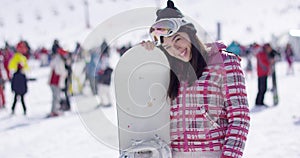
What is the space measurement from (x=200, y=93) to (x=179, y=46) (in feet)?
0.73

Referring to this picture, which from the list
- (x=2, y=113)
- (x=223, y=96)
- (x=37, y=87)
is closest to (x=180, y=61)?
(x=223, y=96)

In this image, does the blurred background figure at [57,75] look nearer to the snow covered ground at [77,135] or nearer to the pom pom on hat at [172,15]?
the snow covered ground at [77,135]

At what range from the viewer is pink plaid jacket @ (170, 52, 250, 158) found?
5.82 ft

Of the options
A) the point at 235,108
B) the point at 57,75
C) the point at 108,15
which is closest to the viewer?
the point at 235,108

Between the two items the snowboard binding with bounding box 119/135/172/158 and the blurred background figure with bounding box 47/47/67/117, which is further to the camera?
the blurred background figure with bounding box 47/47/67/117

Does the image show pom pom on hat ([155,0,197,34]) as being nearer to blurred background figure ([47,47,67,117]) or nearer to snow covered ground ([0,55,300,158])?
snow covered ground ([0,55,300,158])

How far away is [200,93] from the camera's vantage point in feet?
5.97

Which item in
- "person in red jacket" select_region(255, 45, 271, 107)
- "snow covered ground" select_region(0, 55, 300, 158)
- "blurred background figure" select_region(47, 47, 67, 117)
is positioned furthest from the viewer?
"person in red jacket" select_region(255, 45, 271, 107)

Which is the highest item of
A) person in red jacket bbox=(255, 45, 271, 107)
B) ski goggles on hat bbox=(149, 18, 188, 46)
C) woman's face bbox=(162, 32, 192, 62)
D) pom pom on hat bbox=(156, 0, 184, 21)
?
pom pom on hat bbox=(156, 0, 184, 21)

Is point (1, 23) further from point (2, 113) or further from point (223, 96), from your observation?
point (223, 96)

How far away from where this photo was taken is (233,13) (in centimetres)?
6259

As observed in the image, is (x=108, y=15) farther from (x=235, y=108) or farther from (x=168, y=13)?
(x=235, y=108)

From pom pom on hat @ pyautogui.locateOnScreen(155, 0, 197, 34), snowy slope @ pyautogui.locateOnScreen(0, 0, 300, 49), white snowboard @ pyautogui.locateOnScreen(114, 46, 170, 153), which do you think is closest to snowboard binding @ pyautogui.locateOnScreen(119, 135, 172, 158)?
white snowboard @ pyautogui.locateOnScreen(114, 46, 170, 153)

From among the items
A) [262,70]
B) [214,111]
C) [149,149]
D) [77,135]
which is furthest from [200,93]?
[262,70]
